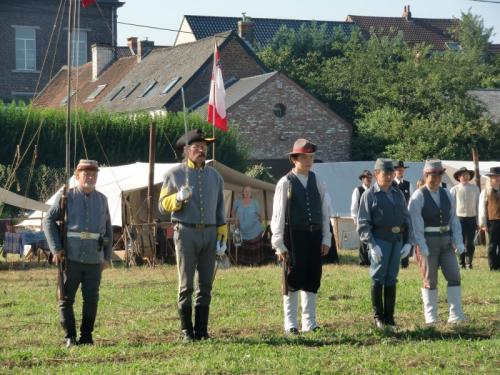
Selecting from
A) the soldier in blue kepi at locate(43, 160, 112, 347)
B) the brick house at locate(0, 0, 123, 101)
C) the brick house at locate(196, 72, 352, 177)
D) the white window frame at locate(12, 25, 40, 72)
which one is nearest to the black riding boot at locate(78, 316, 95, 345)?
the soldier in blue kepi at locate(43, 160, 112, 347)

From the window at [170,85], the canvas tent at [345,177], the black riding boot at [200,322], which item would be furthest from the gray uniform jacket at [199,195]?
the window at [170,85]

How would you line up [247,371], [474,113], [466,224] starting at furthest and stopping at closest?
[474,113]
[466,224]
[247,371]

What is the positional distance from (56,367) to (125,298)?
19.0 feet

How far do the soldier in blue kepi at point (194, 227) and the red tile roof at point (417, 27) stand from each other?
71.5m

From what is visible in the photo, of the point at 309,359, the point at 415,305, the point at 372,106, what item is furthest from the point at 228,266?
the point at 372,106

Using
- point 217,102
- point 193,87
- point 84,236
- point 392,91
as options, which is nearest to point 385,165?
point 84,236

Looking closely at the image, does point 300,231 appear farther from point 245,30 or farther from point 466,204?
point 245,30

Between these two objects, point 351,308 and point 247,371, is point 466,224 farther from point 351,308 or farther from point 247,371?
point 247,371

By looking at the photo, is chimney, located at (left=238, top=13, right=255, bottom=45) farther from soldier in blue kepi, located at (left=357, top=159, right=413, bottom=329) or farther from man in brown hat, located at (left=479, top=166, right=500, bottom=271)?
soldier in blue kepi, located at (left=357, top=159, right=413, bottom=329)

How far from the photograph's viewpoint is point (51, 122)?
37.8 metres

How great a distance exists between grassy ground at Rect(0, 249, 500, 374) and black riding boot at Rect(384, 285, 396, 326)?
14 centimetres

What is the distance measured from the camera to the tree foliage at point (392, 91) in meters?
40.4

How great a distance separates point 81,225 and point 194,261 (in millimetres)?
1062

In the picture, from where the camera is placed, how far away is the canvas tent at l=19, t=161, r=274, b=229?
2194cm
